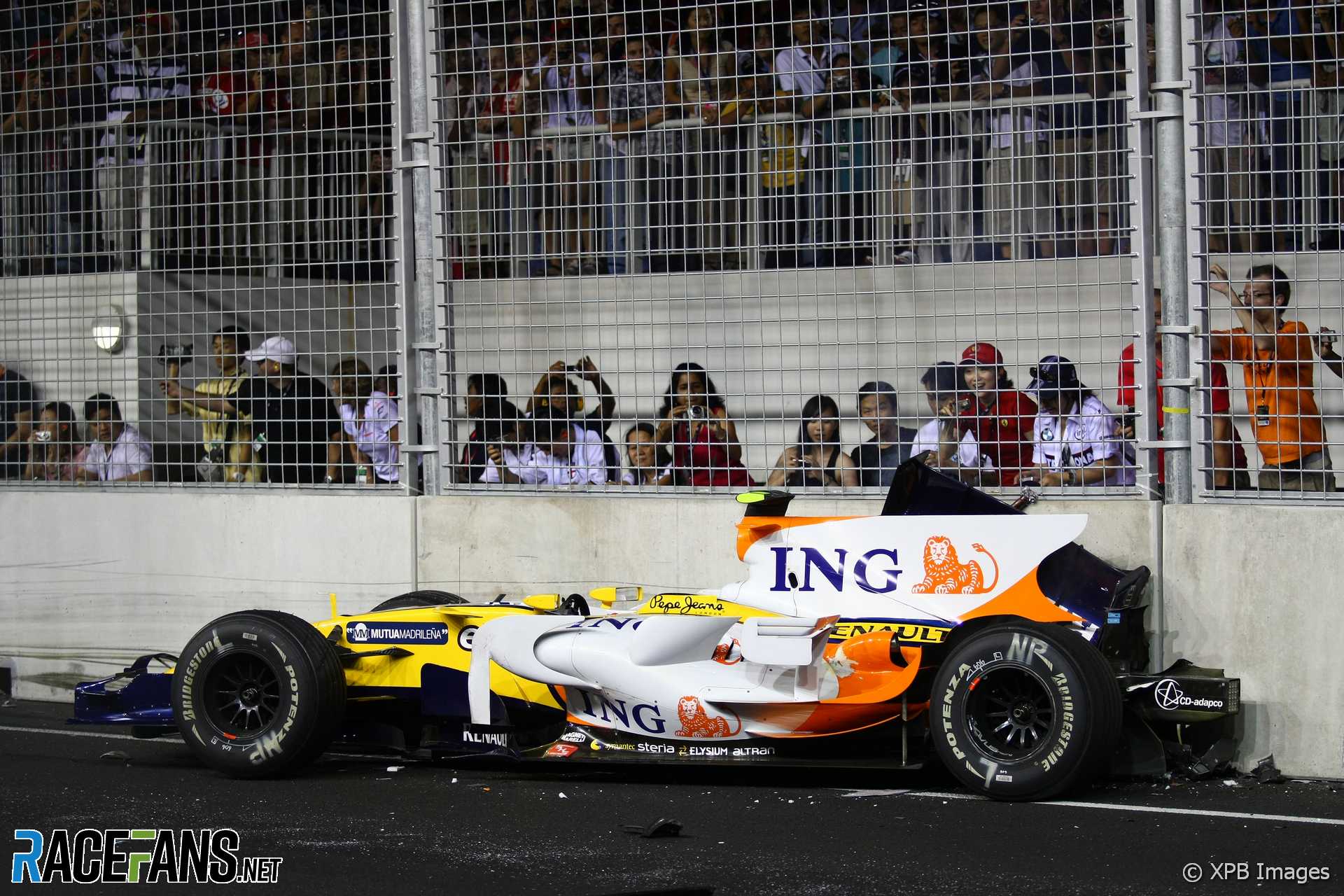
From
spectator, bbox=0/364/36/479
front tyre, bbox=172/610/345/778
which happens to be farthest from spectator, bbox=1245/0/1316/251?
spectator, bbox=0/364/36/479

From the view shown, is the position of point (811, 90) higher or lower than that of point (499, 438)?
higher

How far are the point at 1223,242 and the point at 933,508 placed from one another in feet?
6.92

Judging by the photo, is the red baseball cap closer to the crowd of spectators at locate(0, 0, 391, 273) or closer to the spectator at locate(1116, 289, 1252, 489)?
the spectator at locate(1116, 289, 1252, 489)

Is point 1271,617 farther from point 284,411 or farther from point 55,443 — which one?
point 55,443

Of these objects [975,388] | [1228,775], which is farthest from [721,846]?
[975,388]

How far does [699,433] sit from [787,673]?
2145 mm

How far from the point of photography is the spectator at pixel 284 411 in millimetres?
8922

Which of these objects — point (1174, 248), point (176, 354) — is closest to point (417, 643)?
point (176, 354)

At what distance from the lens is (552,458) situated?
8.49 meters

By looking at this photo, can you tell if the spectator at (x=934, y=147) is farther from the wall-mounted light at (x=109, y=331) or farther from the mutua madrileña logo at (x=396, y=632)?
the wall-mounted light at (x=109, y=331)

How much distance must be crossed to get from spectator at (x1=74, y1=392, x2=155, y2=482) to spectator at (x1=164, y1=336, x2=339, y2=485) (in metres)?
0.66

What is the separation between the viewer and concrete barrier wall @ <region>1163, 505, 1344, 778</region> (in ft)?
21.9

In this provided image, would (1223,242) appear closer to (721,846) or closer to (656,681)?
(656,681)

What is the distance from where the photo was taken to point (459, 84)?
8.80m
